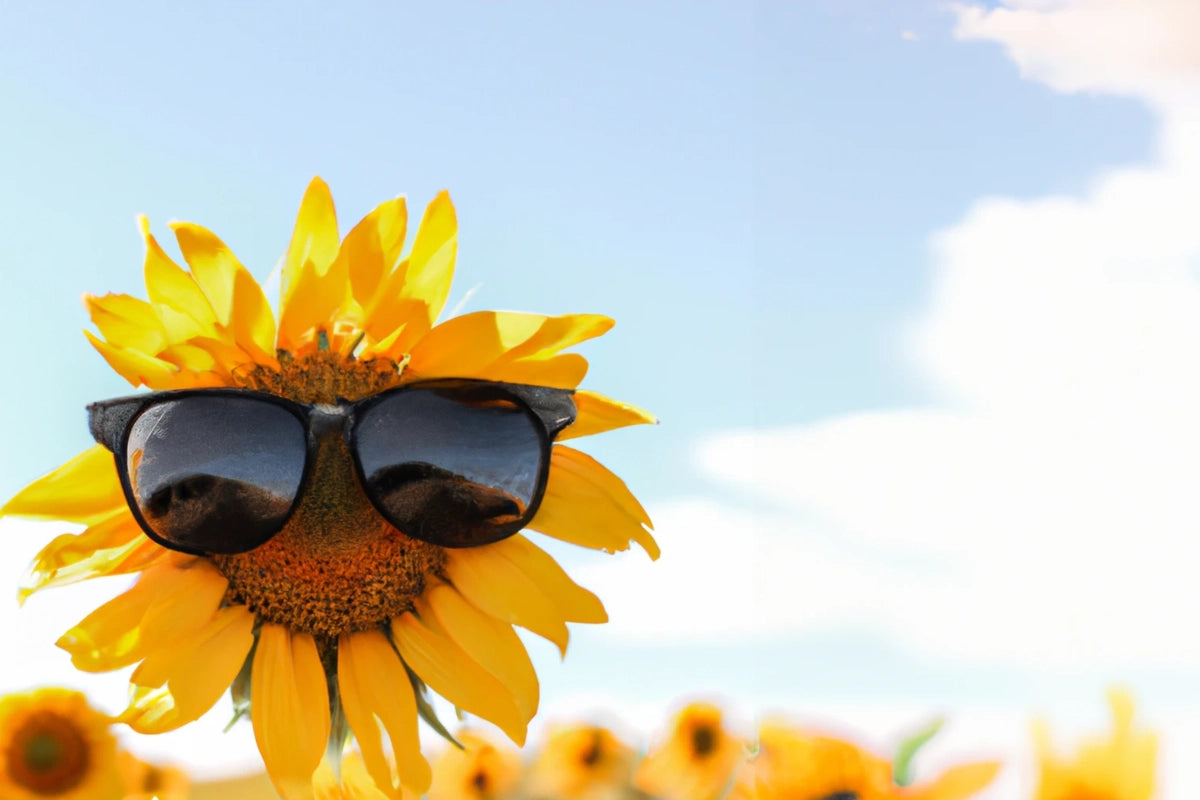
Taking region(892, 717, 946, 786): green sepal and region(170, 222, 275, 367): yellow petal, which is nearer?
region(892, 717, 946, 786): green sepal

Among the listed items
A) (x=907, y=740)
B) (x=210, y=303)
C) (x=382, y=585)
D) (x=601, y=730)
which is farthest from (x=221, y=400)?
(x=601, y=730)

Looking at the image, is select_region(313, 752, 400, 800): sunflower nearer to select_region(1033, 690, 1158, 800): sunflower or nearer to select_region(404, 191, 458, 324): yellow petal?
select_region(404, 191, 458, 324): yellow petal

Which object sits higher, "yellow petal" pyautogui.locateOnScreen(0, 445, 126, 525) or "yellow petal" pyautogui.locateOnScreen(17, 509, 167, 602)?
"yellow petal" pyautogui.locateOnScreen(0, 445, 126, 525)

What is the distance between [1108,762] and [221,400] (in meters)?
0.48

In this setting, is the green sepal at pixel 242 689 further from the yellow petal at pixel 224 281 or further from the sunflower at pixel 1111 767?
the sunflower at pixel 1111 767

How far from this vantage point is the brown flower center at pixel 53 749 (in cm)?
95

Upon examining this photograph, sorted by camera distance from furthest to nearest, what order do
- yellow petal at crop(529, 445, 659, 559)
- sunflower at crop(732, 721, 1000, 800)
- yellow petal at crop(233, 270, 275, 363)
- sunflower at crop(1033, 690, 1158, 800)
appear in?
yellow petal at crop(529, 445, 659, 559) → yellow petal at crop(233, 270, 275, 363) → sunflower at crop(732, 721, 1000, 800) → sunflower at crop(1033, 690, 1158, 800)

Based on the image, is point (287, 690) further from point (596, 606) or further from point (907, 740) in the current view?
point (907, 740)

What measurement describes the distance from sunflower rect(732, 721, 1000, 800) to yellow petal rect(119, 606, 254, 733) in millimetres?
316

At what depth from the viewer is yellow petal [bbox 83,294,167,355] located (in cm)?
65

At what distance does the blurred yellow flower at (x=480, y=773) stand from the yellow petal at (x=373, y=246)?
1.54ft

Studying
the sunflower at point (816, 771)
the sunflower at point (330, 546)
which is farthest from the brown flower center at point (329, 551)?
the sunflower at point (816, 771)

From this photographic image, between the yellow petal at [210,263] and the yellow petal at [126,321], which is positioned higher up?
the yellow petal at [210,263]

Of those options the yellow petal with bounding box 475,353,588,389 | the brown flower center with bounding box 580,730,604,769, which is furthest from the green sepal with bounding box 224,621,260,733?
the brown flower center with bounding box 580,730,604,769
